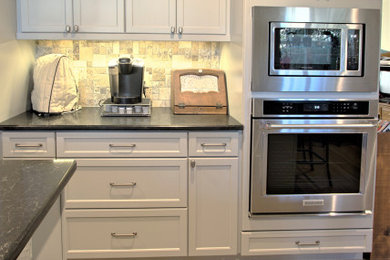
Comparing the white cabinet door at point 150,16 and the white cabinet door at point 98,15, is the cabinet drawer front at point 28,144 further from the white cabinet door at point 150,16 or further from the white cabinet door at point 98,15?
the white cabinet door at point 150,16

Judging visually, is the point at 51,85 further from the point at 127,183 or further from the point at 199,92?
the point at 199,92

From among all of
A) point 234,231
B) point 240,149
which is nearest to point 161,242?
point 234,231

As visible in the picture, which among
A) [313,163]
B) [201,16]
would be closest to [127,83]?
[201,16]

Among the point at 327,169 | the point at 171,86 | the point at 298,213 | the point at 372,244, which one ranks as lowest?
the point at 372,244

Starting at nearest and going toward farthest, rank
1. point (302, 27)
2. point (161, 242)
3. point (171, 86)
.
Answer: point (302, 27)
point (161, 242)
point (171, 86)

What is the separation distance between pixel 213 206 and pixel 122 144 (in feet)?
2.08

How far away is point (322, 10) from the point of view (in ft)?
8.34

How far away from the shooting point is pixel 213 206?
2.74 meters

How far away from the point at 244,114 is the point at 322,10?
70cm

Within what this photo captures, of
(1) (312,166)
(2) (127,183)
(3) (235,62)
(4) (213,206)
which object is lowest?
(4) (213,206)

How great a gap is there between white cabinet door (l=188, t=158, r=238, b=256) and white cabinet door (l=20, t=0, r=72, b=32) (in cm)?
120

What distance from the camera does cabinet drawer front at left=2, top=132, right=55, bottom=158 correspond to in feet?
8.55

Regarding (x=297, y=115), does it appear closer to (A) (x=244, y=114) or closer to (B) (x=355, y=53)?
(A) (x=244, y=114)

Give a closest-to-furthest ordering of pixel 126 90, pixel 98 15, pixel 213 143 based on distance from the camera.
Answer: pixel 213 143, pixel 98 15, pixel 126 90
